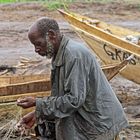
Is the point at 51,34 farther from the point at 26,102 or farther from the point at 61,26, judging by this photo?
the point at 61,26

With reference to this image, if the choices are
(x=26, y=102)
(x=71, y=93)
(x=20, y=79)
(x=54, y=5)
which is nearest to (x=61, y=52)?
(x=71, y=93)

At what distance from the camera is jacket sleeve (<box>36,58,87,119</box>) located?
12.4 feet

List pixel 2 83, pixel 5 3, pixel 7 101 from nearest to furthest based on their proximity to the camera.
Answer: pixel 7 101, pixel 2 83, pixel 5 3

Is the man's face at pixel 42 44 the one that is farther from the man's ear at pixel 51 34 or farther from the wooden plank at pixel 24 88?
the wooden plank at pixel 24 88

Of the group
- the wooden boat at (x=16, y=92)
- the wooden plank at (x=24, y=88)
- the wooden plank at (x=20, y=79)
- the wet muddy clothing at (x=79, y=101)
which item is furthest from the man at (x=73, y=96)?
the wooden plank at (x=20, y=79)

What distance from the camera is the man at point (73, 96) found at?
381cm

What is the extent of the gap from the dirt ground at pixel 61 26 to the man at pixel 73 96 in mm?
2780

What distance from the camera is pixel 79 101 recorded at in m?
3.81

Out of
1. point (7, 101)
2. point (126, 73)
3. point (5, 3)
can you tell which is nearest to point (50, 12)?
point (5, 3)

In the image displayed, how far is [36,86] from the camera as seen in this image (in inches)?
241

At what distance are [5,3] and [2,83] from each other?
1152 centimetres

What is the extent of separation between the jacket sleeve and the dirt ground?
3078 millimetres

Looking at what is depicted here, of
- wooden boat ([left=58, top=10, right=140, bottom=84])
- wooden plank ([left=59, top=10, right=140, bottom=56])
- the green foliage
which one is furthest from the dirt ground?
wooden plank ([left=59, top=10, right=140, bottom=56])

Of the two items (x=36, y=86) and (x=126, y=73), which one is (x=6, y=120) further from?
(x=126, y=73)
